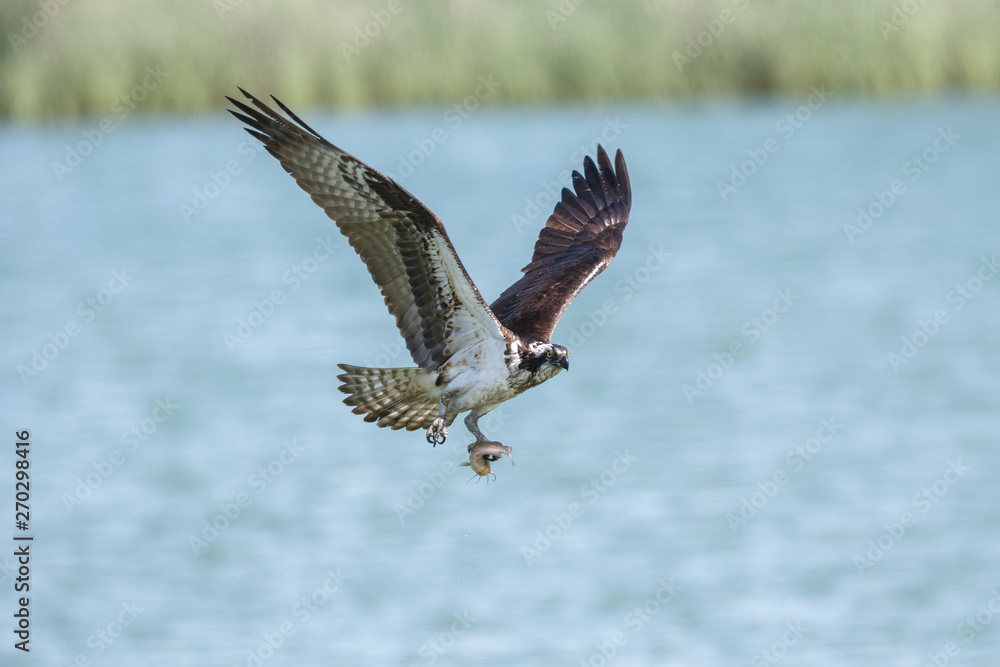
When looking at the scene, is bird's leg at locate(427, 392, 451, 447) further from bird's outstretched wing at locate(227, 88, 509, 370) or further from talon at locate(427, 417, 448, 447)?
bird's outstretched wing at locate(227, 88, 509, 370)

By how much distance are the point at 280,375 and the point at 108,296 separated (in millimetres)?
4206

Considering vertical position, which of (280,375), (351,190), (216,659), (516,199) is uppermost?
(516,199)

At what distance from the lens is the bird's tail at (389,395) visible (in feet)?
26.3

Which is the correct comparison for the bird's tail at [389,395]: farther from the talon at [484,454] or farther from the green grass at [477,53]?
the green grass at [477,53]

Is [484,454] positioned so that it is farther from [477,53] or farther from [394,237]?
[477,53]

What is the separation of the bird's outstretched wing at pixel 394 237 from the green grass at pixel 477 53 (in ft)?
51.0

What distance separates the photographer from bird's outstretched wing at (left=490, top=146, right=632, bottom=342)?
873 cm

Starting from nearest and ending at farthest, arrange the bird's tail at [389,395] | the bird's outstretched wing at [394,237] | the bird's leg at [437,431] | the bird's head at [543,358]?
the bird's outstretched wing at [394,237] → the bird's leg at [437,431] → the bird's head at [543,358] → the bird's tail at [389,395]

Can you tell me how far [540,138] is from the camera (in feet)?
80.2

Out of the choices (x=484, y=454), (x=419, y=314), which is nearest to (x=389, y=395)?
(x=419, y=314)

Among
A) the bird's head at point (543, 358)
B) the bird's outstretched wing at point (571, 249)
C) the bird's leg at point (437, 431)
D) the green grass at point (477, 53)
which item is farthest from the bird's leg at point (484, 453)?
the green grass at point (477, 53)

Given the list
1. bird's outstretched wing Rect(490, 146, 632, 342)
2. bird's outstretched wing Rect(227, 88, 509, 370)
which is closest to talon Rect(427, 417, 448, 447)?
bird's outstretched wing Rect(227, 88, 509, 370)

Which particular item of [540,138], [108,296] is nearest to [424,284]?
[108,296]

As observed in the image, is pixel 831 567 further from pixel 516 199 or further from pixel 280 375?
pixel 516 199
